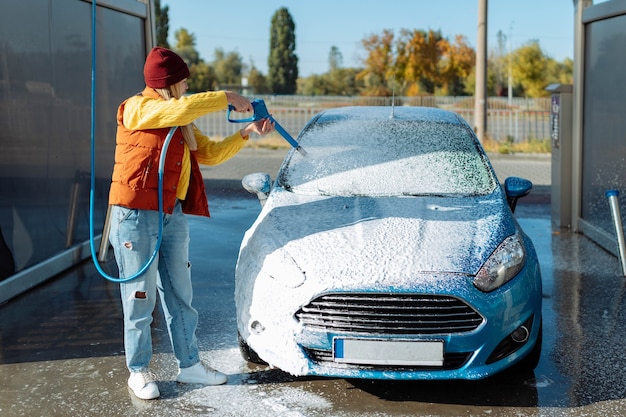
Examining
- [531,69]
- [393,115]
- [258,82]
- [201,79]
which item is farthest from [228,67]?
[393,115]

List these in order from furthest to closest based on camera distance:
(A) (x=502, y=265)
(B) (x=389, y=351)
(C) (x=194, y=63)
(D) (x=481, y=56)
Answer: (C) (x=194, y=63) → (D) (x=481, y=56) → (A) (x=502, y=265) → (B) (x=389, y=351)

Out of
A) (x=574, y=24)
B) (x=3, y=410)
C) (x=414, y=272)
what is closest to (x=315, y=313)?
(x=414, y=272)

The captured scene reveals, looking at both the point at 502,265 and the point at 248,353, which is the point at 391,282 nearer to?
the point at 502,265

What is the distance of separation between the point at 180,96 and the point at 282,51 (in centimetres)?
5601

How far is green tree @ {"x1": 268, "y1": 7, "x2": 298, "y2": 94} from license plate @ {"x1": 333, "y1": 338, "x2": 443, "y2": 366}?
55.4m

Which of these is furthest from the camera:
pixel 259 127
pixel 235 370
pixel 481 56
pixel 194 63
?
pixel 194 63

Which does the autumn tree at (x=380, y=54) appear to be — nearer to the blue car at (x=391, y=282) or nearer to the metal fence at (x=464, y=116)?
the metal fence at (x=464, y=116)

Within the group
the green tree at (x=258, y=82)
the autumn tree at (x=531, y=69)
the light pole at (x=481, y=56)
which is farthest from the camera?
the green tree at (x=258, y=82)

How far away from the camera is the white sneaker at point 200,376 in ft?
15.6

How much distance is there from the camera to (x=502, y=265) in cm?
451

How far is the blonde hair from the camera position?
14.5ft

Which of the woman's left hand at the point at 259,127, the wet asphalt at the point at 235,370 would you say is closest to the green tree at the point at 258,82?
the wet asphalt at the point at 235,370

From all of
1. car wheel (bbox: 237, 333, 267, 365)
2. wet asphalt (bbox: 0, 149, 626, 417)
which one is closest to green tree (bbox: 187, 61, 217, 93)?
wet asphalt (bbox: 0, 149, 626, 417)

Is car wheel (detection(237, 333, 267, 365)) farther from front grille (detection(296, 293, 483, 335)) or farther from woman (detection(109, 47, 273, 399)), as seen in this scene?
front grille (detection(296, 293, 483, 335))
